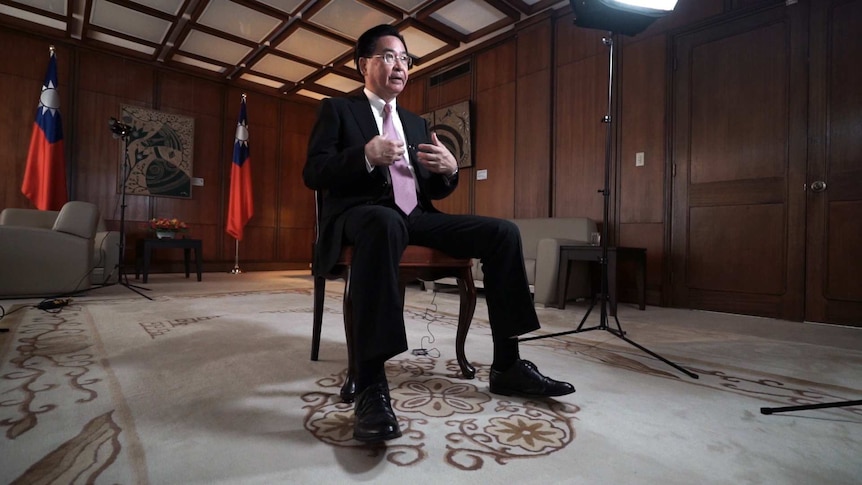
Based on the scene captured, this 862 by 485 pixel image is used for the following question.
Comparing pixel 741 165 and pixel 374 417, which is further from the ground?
pixel 741 165

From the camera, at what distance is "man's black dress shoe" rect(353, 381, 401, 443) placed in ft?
2.89

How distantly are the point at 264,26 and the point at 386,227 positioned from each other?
5049mm

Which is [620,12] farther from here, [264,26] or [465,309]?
[264,26]

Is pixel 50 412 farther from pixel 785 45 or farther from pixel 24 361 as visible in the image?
pixel 785 45

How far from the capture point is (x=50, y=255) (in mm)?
3227

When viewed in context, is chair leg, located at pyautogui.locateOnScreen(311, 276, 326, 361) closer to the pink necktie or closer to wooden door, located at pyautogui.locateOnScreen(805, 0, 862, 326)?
the pink necktie

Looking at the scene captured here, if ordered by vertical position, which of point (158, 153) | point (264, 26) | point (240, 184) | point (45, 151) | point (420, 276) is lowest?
point (420, 276)

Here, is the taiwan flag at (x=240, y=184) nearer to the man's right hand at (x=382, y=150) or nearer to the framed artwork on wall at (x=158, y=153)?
the framed artwork on wall at (x=158, y=153)

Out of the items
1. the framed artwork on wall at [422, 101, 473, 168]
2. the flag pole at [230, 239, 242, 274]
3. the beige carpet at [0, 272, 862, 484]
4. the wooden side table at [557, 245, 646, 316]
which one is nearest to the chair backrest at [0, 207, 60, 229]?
the flag pole at [230, 239, 242, 274]

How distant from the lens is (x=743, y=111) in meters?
3.17

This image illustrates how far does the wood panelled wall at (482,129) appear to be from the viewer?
3686 mm

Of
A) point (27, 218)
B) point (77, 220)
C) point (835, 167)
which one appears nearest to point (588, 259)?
point (835, 167)

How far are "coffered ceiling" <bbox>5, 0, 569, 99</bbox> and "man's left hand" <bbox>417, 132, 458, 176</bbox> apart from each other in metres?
3.68

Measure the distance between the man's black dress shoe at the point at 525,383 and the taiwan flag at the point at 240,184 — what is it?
6099 millimetres
